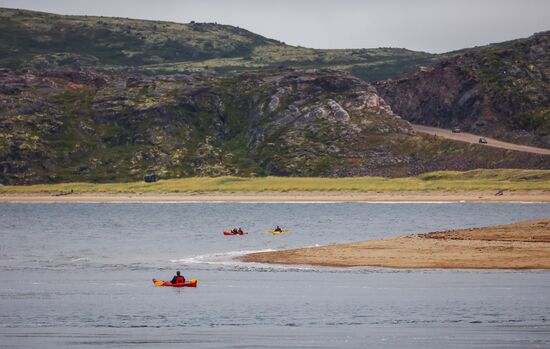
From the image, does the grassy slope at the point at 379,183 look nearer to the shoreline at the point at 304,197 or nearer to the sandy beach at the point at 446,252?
the shoreline at the point at 304,197

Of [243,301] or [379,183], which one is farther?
[379,183]

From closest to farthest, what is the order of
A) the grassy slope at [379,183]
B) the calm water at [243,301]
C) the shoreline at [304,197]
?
the calm water at [243,301]
the shoreline at [304,197]
the grassy slope at [379,183]

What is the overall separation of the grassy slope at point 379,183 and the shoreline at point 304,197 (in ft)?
5.91

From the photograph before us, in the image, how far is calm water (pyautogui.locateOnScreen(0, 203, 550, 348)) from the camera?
4438cm

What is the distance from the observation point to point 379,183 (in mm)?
178875

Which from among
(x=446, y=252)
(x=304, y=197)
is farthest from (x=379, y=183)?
(x=446, y=252)

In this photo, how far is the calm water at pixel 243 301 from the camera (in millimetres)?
44375

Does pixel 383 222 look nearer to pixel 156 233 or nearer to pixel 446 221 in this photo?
pixel 446 221

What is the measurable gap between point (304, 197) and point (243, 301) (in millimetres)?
122576

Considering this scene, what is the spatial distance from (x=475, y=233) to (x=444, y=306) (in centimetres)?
3057

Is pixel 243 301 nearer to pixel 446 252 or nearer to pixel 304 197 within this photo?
pixel 446 252

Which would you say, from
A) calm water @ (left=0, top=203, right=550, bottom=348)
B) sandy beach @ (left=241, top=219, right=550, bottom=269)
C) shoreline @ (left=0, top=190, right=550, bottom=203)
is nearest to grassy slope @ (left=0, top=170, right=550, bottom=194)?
shoreline @ (left=0, top=190, right=550, bottom=203)

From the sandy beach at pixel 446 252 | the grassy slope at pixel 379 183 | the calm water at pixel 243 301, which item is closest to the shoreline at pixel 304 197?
the grassy slope at pixel 379 183

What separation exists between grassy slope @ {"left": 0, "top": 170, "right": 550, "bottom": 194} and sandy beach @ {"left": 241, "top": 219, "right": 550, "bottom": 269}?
3103 inches
